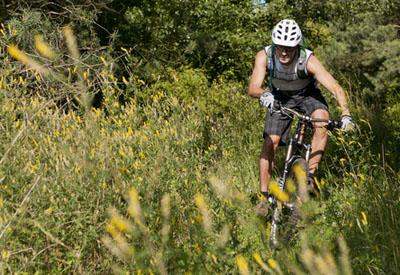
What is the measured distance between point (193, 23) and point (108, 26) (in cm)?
255

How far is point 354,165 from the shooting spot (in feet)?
15.2

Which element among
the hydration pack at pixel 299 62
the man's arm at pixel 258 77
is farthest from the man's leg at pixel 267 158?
the hydration pack at pixel 299 62

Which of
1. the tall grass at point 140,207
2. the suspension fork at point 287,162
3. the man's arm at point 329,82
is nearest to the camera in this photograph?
the tall grass at point 140,207

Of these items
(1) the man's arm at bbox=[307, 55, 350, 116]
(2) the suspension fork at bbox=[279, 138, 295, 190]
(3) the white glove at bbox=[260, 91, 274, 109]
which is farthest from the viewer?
(1) the man's arm at bbox=[307, 55, 350, 116]

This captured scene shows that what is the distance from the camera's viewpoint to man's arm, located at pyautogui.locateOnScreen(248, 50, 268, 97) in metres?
5.04

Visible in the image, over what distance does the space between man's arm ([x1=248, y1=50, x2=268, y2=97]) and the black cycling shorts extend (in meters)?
0.27

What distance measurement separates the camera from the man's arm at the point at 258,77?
16.5 feet

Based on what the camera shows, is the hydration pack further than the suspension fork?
Yes

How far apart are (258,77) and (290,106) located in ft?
1.46

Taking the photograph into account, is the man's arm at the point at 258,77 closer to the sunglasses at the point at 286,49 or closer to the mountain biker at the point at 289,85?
the mountain biker at the point at 289,85

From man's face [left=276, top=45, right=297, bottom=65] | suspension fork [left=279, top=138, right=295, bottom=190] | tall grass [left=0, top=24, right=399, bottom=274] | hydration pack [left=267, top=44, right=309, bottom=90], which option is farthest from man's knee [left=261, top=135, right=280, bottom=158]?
man's face [left=276, top=45, right=297, bottom=65]

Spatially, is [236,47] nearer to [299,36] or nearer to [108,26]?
[108,26]

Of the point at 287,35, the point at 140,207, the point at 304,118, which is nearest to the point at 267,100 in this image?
the point at 304,118

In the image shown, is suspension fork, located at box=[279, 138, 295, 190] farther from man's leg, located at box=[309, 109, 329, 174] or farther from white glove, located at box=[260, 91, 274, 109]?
white glove, located at box=[260, 91, 274, 109]
